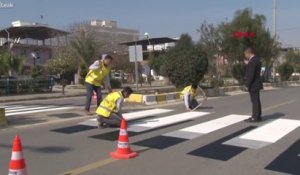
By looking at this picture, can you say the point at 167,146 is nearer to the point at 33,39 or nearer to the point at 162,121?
the point at 162,121

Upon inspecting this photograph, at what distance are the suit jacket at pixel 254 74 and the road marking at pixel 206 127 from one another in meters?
0.98

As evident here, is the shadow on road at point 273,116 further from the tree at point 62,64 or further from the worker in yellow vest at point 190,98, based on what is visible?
the tree at point 62,64

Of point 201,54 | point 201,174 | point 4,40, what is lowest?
point 201,174

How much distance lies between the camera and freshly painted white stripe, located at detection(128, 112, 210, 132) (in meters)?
10.7

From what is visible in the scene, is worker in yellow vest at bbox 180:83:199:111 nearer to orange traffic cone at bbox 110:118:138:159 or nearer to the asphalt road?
the asphalt road

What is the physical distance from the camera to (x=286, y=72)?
51125 millimetres

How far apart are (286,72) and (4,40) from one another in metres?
41.2

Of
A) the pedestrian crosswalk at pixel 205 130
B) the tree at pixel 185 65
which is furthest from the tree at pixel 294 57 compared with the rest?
the pedestrian crosswalk at pixel 205 130

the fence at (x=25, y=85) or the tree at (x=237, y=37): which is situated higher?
the tree at (x=237, y=37)

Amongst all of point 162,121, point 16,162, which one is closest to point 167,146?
point 162,121

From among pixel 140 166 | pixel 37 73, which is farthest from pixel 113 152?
pixel 37 73

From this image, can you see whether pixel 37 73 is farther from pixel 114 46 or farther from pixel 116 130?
pixel 114 46

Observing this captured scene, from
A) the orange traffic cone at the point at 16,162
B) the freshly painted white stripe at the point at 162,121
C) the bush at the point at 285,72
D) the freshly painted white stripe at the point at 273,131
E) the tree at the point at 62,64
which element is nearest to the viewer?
the orange traffic cone at the point at 16,162

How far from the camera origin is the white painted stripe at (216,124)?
10406mm
